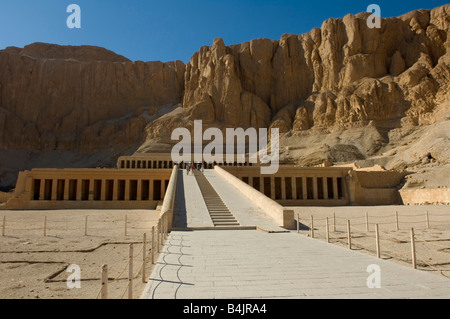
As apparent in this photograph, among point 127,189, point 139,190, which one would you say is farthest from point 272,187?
point 127,189

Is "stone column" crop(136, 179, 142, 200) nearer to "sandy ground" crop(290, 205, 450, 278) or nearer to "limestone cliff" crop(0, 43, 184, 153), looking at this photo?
"sandy ground" crop(290, 205, 450, 278)

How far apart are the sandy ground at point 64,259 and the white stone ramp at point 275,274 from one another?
0.77 metres

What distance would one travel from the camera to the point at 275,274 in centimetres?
616

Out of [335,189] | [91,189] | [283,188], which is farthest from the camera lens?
[335,189]

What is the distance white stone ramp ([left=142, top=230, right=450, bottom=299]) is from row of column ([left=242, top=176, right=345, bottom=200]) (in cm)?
2054

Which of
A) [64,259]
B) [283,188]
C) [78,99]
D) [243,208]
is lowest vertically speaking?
[64,259]

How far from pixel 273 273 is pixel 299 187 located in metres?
27.4

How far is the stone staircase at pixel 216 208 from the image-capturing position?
1384cm

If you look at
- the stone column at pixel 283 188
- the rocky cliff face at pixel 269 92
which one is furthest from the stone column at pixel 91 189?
the rocky cliff face at pixel 269 92

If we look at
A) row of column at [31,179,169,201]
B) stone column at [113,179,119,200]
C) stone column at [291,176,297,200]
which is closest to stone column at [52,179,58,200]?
row of column at [31,179,169,201]

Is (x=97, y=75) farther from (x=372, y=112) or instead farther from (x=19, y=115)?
(x=372, y=112)

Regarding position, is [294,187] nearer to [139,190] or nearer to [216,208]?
[139,190]

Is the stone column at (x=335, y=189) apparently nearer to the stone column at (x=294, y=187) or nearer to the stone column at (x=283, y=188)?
the stone column at (x=294, y=187)

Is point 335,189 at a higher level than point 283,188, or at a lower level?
lower
